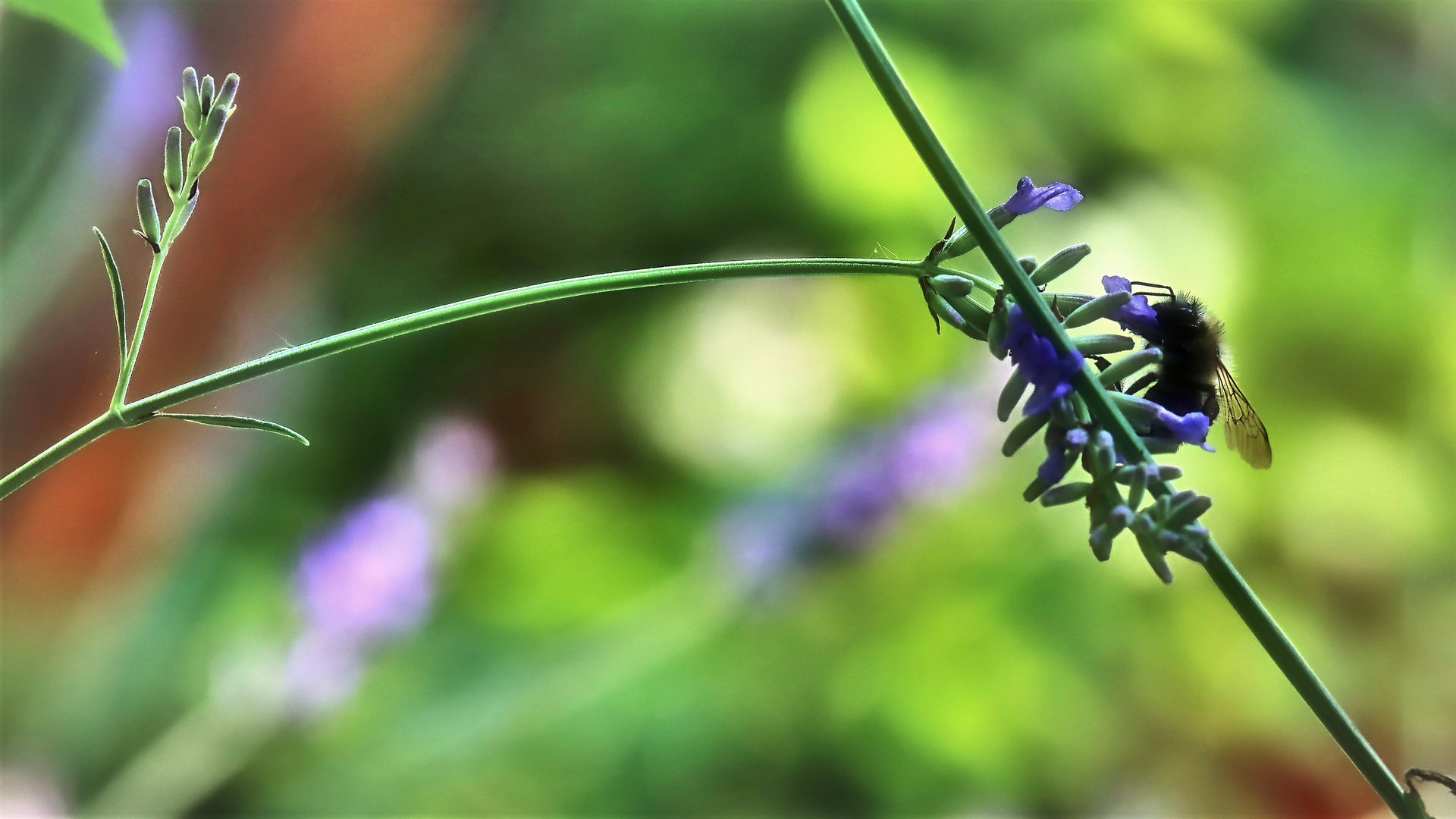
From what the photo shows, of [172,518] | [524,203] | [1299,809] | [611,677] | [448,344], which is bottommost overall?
[1299,809]

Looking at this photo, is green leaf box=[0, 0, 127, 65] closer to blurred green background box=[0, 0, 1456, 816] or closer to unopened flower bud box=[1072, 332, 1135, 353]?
unopened flower bud box=[1072, 332, 1135, 353]

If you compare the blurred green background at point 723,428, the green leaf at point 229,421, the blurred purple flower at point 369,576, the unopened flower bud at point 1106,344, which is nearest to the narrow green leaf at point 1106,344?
the unopened flower bud at point 1106,344

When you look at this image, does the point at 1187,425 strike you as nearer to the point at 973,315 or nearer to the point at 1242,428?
the point at 973,315

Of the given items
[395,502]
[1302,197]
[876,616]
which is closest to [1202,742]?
[876,616]

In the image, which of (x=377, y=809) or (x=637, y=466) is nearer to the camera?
(x=377, y=809)

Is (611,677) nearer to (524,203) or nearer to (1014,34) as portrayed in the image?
(524,203)

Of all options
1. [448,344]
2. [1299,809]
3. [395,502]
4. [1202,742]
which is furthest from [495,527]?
[1299,809]

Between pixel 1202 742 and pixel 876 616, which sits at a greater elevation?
pixel 876 616
